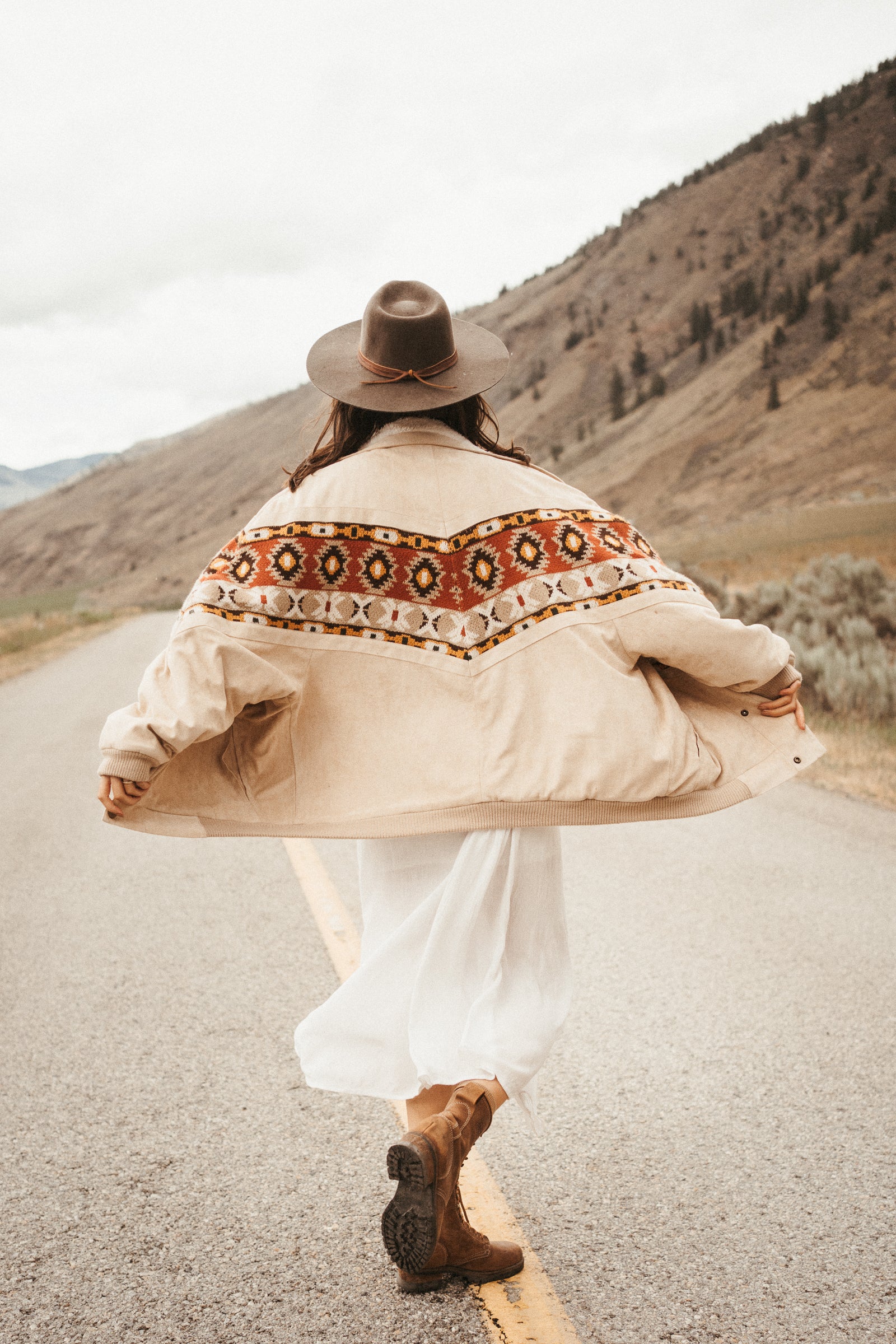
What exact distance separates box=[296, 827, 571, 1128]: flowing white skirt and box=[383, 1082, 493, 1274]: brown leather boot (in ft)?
0.86

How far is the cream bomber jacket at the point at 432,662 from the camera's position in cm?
250

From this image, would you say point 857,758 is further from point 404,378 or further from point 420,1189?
point 420,1189

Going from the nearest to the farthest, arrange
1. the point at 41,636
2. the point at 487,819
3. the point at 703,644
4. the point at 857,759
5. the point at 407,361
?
the point at 487,819, the point at 703,644, the point at 407,361, the point at 857,759, the point at 41,636

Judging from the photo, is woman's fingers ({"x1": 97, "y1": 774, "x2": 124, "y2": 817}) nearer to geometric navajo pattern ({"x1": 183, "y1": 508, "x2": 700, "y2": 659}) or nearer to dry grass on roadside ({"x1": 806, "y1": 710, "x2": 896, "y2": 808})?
geometric navajo pattern ({"x1": 183, "y1": 508, "x2": 700, "y2": 659})

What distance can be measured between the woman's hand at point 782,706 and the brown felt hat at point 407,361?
1158 mm

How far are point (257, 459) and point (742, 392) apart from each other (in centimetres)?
6364

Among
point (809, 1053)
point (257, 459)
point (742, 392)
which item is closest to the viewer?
point (809, 1053)

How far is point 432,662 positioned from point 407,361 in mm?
829

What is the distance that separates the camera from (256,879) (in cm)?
588

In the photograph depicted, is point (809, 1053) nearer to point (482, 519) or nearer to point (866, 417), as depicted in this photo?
point (482, 519)

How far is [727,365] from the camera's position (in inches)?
2164

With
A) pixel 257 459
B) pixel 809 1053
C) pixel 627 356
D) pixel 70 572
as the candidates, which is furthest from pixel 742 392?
pixel 70 572

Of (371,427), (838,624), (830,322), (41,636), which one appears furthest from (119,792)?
(830,322)

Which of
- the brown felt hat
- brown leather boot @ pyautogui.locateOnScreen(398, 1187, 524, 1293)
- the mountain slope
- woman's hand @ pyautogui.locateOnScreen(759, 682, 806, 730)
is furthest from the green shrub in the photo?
the mountain slope
